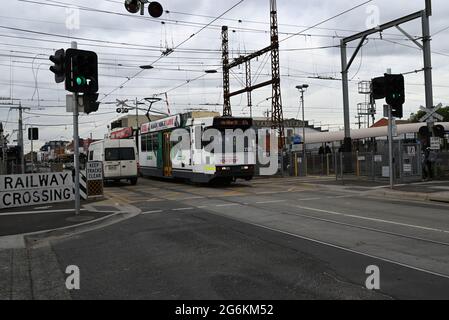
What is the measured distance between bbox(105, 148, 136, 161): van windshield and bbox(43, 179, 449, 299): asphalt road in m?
12.7

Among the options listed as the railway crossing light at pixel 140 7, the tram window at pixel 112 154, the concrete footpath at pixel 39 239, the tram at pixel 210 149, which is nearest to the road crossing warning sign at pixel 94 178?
the concrete footpath at pixel 39 239

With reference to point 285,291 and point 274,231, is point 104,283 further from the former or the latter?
point 274,231

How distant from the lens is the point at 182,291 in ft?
18.9

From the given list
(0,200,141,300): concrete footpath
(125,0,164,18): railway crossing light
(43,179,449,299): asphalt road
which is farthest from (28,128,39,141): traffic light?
(125,0,164,18): railway crossing light

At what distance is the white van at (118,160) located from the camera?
26.0 m

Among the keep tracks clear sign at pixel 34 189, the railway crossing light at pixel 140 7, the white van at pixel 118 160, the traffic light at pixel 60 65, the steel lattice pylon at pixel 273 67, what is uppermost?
the steel lattice pylon at pixel 273 67

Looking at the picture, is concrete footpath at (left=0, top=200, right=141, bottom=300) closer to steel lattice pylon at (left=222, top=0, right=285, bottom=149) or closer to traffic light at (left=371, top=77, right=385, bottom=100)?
traffic light at (left=371, top=77, right=385, bottom=100)

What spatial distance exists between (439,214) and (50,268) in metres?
9.82

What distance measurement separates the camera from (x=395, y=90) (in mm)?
18984

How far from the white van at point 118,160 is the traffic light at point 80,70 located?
44.9 feet

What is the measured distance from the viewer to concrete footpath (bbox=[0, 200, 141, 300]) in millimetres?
6191

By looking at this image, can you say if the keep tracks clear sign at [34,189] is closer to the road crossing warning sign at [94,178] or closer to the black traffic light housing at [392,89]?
the road crossing warning sign at [94,178]

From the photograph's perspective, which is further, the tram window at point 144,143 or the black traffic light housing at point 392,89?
the tram window at point 144,143

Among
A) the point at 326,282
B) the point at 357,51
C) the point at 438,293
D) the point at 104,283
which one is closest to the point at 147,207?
the point at 104,283
